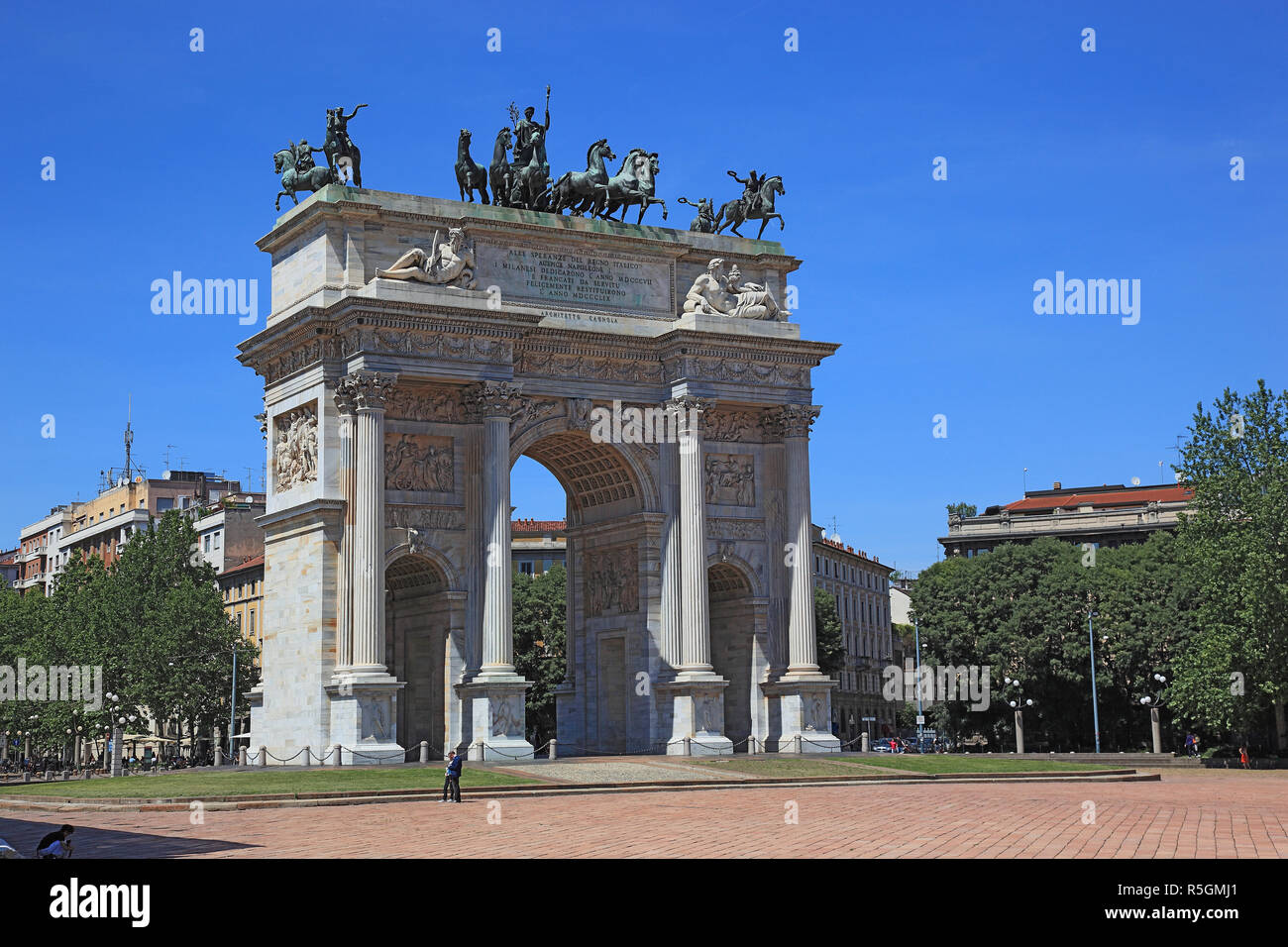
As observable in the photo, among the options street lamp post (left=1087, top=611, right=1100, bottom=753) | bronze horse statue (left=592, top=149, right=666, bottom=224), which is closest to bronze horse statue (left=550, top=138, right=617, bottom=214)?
bronze horse statue (left=592, top=149, right=666, bottom=224)

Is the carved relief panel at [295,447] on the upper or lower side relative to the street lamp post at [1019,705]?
upper

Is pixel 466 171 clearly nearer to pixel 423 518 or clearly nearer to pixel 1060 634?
pixel 423 518

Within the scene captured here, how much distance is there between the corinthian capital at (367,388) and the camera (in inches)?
2092

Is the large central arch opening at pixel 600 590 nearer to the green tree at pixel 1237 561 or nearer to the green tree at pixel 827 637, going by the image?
the green tree at pixel 1237 561

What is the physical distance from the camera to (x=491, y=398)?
55281 mm

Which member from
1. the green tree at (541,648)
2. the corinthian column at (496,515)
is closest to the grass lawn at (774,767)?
the corinthian column at (496,515)

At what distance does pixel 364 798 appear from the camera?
38469mm

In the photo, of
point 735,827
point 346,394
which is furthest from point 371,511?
point 735,827

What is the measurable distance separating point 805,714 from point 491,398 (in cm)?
1631

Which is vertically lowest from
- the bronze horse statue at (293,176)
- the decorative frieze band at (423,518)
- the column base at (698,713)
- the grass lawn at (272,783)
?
the grass lawn at (272,783)

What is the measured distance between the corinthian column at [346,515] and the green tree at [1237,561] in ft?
107
